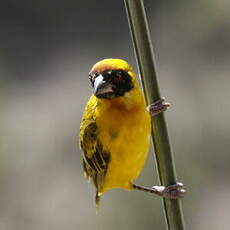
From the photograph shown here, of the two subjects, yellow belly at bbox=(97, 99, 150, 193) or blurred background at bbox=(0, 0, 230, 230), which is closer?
yellow belly at bbox=(97, 99, 150, 193)

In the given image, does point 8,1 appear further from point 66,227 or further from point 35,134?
point 66,227

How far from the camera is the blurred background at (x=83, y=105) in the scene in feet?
21.9

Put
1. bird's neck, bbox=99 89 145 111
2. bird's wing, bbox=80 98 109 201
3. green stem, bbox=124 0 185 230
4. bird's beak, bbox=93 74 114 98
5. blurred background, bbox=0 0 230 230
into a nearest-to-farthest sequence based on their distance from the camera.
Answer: green stem, bbox=124 0 185 230
bird's beak, bbox=93 74 114 98
bird's neck, bbox=99 89 145 111
bird's wing, bbox=80 98 109 201
blurred background, bbox=0 0 230 230

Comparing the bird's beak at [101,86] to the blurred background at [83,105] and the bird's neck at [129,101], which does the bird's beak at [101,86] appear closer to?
the bird's neck at [129,101]

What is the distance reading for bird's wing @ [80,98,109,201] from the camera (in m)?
2.61

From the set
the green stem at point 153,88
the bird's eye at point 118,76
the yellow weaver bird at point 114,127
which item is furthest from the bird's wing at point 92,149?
the green stem at point 153,88

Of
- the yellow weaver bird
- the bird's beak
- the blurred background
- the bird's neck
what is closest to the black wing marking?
the yellow weaver bird

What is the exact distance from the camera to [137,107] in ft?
8.02

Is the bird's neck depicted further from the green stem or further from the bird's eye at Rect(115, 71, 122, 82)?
the green stem

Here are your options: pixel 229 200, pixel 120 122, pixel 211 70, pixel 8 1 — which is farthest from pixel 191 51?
pixel 120 122

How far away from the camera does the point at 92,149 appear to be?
267 centimetres

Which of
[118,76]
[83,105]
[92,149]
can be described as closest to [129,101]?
[118,76]

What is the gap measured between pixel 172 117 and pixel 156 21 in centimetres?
Result: 253

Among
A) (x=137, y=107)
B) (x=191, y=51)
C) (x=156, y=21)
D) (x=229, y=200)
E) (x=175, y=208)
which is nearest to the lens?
(x=175, y=208)
